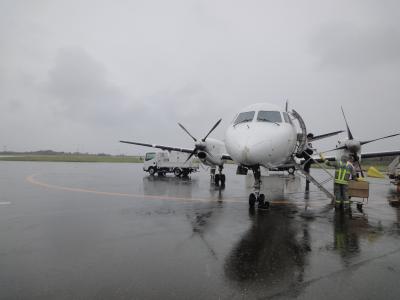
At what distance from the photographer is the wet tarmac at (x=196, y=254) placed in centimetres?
355

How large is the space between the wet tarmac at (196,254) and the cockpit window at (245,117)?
9.55ft

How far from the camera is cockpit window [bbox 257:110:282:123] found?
937cm

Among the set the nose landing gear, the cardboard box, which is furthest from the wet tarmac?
the nose landing gear

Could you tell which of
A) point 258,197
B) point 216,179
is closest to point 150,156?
point 216,179

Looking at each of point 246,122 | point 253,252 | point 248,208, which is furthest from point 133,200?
point 253,252

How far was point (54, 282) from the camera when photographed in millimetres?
3717

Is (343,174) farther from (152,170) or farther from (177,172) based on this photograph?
(152,170)

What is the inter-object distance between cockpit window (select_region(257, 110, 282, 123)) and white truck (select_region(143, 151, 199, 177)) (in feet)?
56.0

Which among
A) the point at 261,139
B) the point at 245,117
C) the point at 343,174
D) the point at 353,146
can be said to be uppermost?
the point at 245,117

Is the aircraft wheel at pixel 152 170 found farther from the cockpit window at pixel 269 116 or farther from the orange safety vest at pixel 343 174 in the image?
the orange safety vest at pixel 343 174

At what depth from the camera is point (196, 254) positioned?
16.0ft

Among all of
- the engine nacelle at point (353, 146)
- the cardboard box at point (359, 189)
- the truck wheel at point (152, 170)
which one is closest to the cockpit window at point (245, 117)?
the cardboard box at point (359, 189)

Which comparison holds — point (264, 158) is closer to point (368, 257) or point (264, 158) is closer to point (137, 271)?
point (368, 257)

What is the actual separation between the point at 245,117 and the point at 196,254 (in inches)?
232
